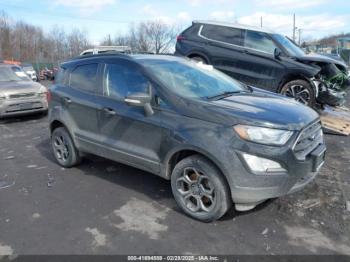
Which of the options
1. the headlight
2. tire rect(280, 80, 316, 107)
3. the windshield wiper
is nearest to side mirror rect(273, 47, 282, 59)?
tire rect(280, 80, 316, 107)

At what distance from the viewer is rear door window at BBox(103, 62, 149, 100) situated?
439 cm

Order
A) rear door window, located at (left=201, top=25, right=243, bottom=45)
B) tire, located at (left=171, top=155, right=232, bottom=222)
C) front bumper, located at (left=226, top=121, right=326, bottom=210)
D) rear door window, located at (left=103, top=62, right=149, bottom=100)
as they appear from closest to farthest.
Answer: front bumper, located at (left=226, top=121, right=326, bottom=210) → tire, located at (left=171, top=155, right=232, bottom=222) → rear door window, located at (left=103, top=62, right=149, bottom=100) → rear door window, located at (left=201, top=25, right=243, bottom=45)

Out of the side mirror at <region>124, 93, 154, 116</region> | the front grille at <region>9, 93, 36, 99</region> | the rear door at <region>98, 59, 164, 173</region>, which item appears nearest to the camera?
the side mirror at <region>124, 93, 154, 116</region>

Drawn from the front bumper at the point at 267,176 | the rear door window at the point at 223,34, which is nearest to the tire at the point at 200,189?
the front bumper at the point at 267,176

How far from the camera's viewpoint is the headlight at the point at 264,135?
3.43 meters

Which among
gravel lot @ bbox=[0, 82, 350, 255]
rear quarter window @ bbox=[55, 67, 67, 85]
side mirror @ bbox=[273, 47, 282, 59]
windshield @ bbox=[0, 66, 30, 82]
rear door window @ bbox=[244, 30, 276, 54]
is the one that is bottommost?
gravel lot @ bbox=[0, 82, 350, 255]

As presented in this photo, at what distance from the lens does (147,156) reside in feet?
14.0

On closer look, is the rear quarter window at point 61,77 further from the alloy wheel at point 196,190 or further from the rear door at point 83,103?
the alloy wheel at point 196,190

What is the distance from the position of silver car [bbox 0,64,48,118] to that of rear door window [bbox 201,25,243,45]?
15.8 feet

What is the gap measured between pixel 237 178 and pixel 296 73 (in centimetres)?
532

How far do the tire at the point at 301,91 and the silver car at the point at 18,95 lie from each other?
6517 millimetres

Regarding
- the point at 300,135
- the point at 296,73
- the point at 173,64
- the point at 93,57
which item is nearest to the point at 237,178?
the point at 300,135

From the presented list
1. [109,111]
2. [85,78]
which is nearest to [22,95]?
[85,78]

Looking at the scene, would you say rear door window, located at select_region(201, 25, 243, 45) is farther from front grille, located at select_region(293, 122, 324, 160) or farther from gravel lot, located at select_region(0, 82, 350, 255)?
front grille, located at select_region(293, 122, 324, 160)
